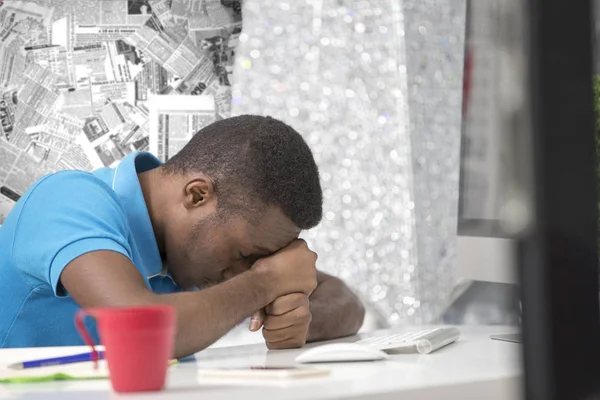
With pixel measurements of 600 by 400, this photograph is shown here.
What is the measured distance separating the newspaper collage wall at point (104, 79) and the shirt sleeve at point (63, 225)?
1.05 m

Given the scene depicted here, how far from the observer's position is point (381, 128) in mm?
2115

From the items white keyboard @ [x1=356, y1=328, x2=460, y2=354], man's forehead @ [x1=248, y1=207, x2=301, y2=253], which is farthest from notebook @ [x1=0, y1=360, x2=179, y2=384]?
man's forehead @ [x1=248, y1=207, x2=301, y2=253]

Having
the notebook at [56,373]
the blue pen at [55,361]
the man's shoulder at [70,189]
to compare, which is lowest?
the blue pen at [55,361]

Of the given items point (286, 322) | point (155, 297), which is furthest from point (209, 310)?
point (286, 322)

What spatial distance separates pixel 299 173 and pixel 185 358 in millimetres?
374

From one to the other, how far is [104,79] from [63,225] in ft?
4.07

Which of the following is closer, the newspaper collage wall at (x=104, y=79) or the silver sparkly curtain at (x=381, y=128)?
the silver sparkly curtain at (x=381, y=128)

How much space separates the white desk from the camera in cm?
68

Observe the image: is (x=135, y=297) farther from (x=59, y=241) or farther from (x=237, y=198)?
(x=237, y=198)

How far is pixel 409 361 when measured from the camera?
948 mm

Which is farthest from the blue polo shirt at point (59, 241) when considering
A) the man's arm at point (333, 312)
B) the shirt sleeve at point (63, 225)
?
the man's arm at point (333, 312)

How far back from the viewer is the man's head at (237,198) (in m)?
1.29

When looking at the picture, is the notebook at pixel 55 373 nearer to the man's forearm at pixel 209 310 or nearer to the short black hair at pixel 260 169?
the man's forearm at pixel 209 310

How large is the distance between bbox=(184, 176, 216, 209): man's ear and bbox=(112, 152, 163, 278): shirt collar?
7 cm
